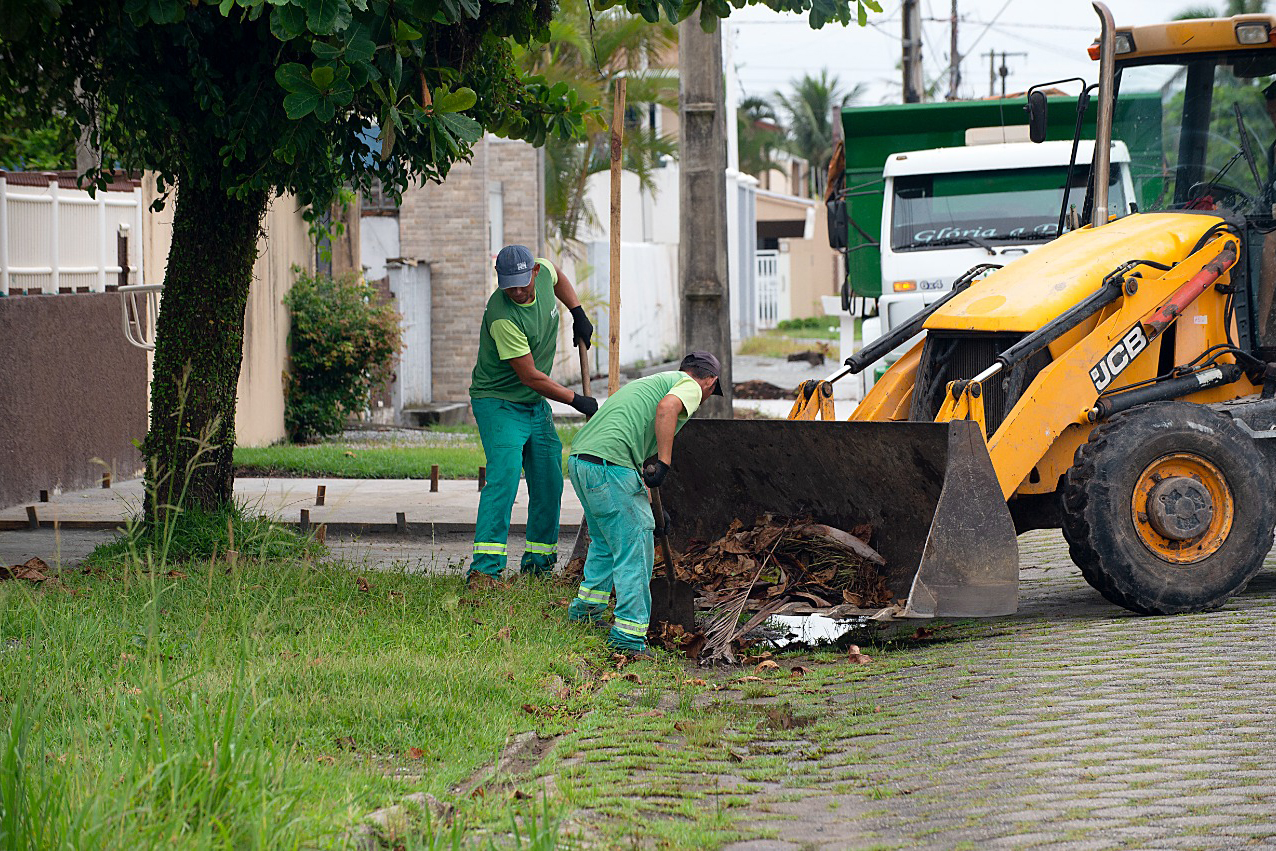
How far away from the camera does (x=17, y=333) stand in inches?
400

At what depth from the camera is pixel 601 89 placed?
995 inches

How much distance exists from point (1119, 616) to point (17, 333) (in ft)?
24.0

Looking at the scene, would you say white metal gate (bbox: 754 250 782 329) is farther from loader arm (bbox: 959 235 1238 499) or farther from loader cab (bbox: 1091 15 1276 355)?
loader arm (bbox: 959 235 1238 499)

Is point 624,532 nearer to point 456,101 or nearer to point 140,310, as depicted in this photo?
point 456,101

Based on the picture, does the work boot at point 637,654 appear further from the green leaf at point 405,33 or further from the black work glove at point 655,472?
the green leaf at point 405,33

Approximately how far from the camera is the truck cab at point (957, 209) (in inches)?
530

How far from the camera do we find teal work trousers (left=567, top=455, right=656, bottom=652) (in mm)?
6418

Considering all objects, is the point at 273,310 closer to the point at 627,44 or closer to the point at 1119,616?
the point at 1119,616

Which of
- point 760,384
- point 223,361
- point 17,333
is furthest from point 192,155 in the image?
point 760,384

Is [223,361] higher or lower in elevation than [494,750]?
higher

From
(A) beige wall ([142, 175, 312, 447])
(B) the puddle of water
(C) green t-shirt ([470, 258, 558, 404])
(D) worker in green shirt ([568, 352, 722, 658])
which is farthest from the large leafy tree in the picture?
(A) beige wall ([142, 175, 312, 447])

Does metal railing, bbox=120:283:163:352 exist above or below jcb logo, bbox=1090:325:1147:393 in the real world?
above

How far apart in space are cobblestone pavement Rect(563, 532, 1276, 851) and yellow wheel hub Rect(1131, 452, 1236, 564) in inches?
13.0

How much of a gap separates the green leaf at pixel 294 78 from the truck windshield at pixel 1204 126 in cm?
462
